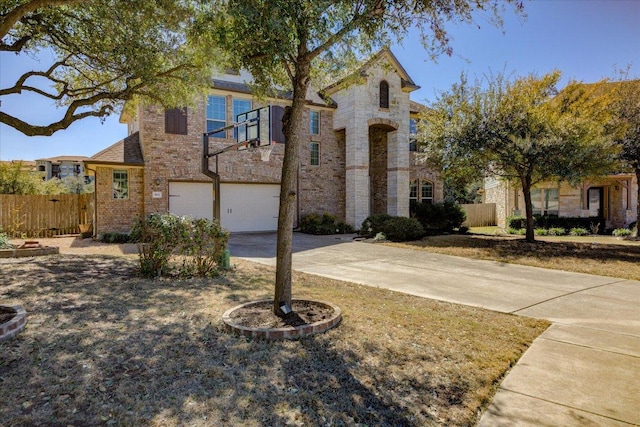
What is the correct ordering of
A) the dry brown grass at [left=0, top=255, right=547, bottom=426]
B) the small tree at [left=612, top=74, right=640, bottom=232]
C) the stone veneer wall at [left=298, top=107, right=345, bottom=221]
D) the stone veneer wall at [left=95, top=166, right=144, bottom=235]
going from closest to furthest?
the dry brown grass at [left=0, top=255, right=547, bottom=426], the small tree at [left=612, top=74, right=640, bottom=232], the stone veneer wall at [left=95, top=166, right=144, bottom=235], the stone veneer wall at [left=298, top=107, right=345, bottom=221]

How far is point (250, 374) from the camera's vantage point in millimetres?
3352

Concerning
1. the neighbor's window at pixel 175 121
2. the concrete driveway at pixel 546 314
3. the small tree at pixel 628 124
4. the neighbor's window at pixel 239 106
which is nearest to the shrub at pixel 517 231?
the small tree at pixel 628 124

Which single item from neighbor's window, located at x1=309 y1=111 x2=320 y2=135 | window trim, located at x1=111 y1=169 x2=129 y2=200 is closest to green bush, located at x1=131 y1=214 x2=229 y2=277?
window trim, located at x1=111 y1=169 x2=129 y2=200

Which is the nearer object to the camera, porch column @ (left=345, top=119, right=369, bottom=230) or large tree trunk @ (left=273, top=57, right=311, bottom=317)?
large tree trunk @ (left=273, top=57, right=311, bottom=317)

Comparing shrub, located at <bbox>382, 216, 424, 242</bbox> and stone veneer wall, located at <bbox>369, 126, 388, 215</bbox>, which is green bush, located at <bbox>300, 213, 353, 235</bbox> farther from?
stone veneer wall, located at <bbox>369, 126, 388, 215</bbox>

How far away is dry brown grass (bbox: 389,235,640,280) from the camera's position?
31.6ft

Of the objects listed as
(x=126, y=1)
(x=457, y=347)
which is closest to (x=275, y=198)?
(x=126, y=1)

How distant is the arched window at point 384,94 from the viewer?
19.6 m

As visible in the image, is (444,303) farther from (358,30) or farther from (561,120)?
(561,120)

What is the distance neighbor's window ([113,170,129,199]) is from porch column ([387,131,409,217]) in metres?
12.3

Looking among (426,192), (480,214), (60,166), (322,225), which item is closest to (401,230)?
(322,225)

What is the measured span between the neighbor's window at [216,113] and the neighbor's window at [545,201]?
746 inches

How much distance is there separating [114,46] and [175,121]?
702 cm

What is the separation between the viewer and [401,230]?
1545 cm
